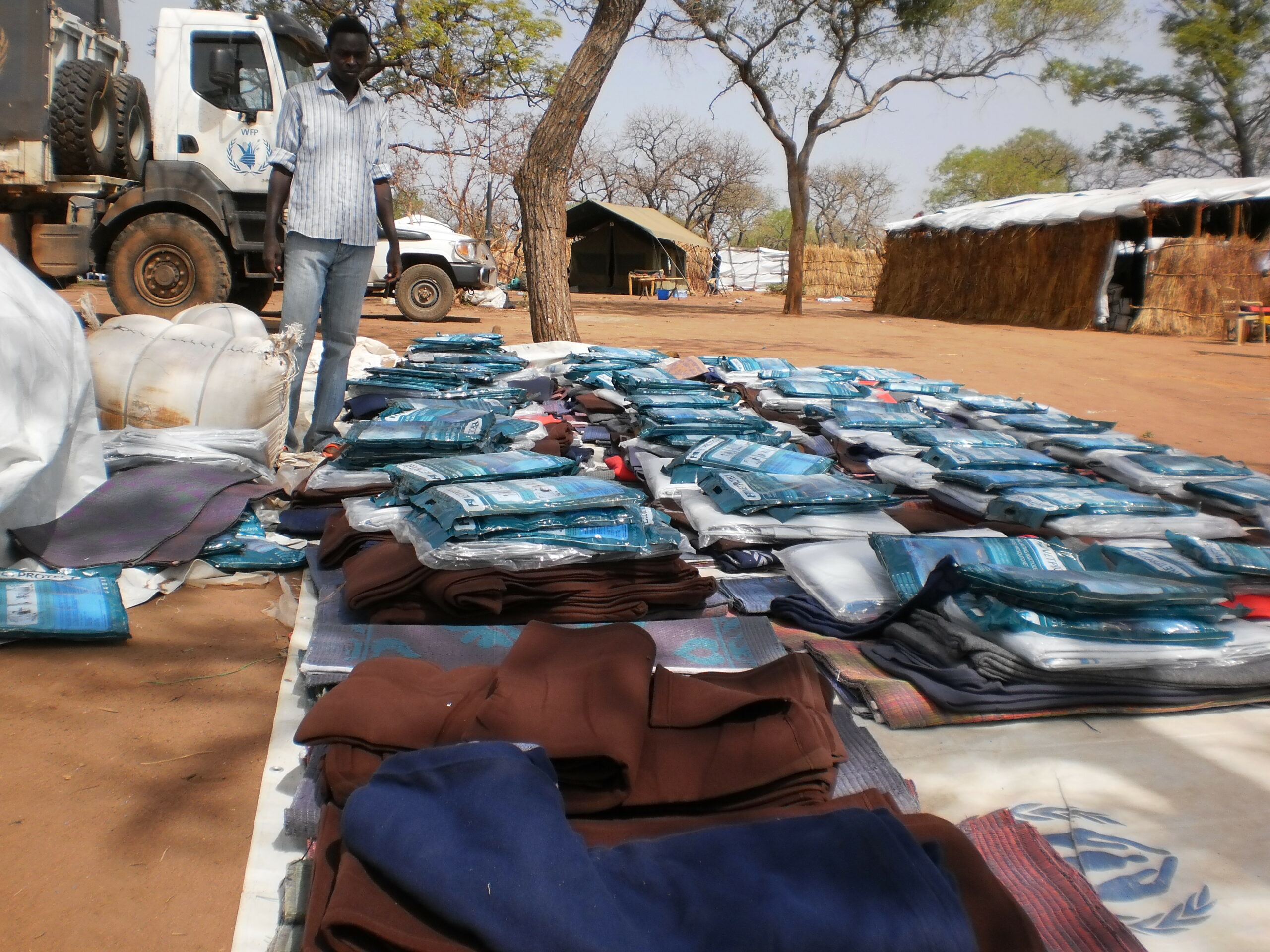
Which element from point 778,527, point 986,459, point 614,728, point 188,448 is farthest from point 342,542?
point 986,459

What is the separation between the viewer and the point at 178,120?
324 inches

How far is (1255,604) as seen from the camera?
91.7 inches

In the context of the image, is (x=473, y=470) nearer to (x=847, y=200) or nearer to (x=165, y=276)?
Answer: (x=165, y=276)

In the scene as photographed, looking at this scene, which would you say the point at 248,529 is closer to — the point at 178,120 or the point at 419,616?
the point at 419,616

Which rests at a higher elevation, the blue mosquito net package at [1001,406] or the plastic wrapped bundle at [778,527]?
the blue mosquito net package at [1001,406]

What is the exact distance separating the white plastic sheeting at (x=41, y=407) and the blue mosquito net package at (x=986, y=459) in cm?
289

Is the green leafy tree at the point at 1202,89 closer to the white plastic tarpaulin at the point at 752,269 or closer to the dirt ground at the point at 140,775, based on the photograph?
the white plastic tarpaulin at the point at 752,269

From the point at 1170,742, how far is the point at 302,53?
914 centimetres

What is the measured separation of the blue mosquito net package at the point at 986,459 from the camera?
3391 mm

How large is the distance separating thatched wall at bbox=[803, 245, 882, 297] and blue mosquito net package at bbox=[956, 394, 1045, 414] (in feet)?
83.1

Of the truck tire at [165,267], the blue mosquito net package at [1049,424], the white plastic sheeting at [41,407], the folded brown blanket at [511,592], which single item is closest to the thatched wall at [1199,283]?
the blue mosquito net package at [1049,424]

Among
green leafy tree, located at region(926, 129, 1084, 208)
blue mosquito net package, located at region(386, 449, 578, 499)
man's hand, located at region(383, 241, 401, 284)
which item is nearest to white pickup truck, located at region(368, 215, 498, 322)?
man's hand, located at region(383, 241, 401, 284)

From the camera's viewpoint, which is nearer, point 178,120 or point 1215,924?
point 1215,924

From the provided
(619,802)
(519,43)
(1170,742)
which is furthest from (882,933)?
(519,43)
